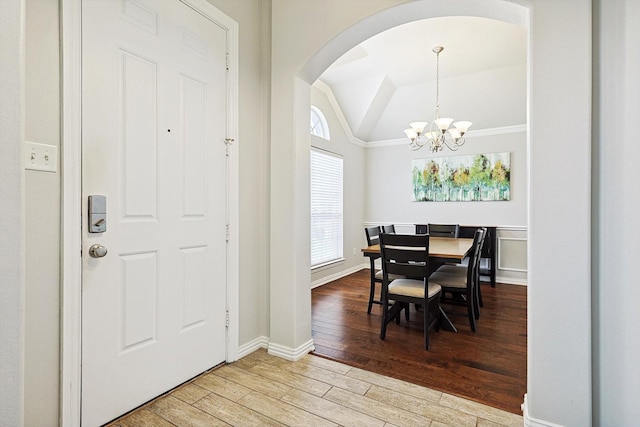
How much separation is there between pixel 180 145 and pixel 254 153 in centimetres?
65

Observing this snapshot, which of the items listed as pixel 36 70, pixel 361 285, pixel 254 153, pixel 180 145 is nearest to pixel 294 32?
pixel 254 153

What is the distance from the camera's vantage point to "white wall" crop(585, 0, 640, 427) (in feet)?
4.38

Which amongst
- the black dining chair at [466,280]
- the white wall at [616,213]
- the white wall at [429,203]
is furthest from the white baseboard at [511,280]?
the white wall at [616,213]

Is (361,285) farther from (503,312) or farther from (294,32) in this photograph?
(294,32)

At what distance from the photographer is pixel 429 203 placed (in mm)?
5414

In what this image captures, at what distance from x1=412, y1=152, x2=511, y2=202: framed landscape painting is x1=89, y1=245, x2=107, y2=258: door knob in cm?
489

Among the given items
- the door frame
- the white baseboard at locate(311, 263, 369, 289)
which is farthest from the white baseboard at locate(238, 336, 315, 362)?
the white baseboard at locate(311, 263, 369, 289)

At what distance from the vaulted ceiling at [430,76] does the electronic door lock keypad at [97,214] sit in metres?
3.27

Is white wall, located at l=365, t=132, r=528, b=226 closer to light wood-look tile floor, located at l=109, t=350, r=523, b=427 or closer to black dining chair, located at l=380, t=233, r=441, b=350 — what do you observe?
black dining chair, located at l=380, t=233, r=441, b=350

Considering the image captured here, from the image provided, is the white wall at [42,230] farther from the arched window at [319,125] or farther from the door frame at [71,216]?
the arched window at [319,125]

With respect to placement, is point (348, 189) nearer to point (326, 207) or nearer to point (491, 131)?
point (326, 207)

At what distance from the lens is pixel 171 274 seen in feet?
6.25

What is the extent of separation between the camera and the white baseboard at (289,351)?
2334mm

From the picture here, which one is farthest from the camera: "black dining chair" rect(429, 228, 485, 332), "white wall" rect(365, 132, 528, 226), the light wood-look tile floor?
"white wall" rect(365, 132, 528, 226)
